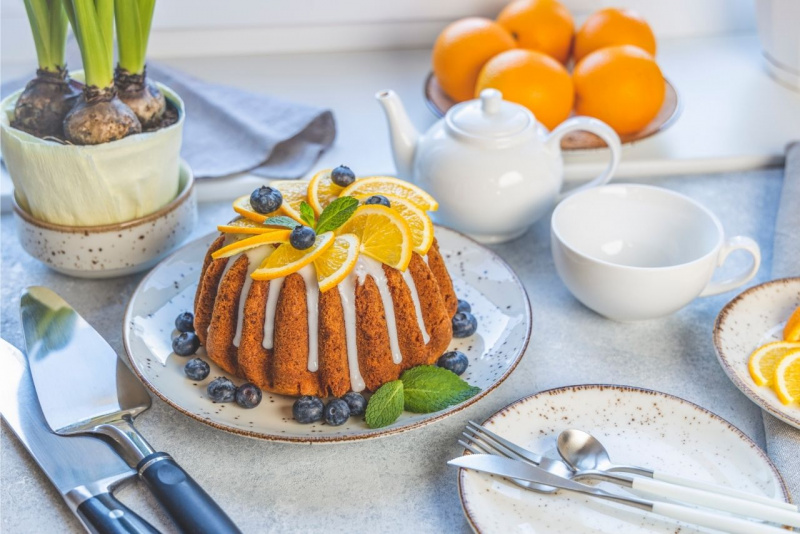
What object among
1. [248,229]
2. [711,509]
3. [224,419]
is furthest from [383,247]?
[711,509]

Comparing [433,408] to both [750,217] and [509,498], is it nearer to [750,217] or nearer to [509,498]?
[509,498]

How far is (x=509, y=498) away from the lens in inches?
38.6

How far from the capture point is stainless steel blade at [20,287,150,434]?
3.60 feet

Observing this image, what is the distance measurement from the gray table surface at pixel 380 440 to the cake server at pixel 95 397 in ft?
0.15

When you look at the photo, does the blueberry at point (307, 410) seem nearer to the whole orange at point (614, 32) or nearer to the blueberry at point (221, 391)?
the blueberry at point (221, 391)

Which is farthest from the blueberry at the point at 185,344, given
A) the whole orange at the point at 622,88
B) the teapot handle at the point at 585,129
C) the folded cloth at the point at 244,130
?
the whole orange at the point at 622,88

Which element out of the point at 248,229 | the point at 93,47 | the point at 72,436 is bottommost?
the point at 72,436

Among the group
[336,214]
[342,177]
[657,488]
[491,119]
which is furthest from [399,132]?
[657,488]

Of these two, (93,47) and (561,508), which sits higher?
(93,47)

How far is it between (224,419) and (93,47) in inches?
25.0

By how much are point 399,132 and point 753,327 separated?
70cm

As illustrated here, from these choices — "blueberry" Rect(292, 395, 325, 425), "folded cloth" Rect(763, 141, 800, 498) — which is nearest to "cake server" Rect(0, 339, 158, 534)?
"blueberry" Rect(292, 395, 325, 425)

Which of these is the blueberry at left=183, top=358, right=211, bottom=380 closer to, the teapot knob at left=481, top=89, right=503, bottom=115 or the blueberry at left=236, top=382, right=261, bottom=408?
the blueberry at left=236, top=382, right=261, bottom=408

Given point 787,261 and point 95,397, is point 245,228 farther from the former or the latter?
point 787,261
